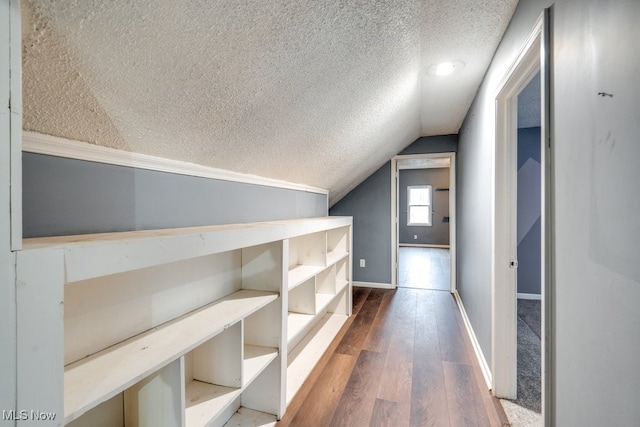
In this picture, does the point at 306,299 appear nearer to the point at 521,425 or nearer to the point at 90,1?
the point at 521,425

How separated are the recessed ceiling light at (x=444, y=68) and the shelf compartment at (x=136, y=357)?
6.35ft

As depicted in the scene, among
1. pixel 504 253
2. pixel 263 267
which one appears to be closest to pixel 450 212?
pixel 504 253

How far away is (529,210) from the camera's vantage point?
3732 mm

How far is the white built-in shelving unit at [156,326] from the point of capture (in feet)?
1.97

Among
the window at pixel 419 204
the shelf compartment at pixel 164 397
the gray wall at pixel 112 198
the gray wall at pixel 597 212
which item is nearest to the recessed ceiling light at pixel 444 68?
the gray wall at pixel 597 212

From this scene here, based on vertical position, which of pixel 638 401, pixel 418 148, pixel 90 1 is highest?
pixel 418 148

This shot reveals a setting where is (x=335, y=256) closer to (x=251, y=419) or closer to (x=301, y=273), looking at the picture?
(x=301, y=273)

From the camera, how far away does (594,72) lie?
775mm

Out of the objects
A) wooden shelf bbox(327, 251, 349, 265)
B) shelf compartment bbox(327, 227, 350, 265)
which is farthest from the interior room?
shelf compartment bbox(327, 227, 350, 265)

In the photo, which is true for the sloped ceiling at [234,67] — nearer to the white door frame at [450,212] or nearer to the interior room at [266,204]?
the interior room at [266,204]

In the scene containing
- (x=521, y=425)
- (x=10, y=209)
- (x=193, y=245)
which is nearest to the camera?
(x=10, y=209)

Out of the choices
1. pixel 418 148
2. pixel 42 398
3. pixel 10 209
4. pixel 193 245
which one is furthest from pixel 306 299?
pixel 418 148

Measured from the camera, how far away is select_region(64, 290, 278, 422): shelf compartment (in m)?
0.77

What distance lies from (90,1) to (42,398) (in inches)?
32.2
